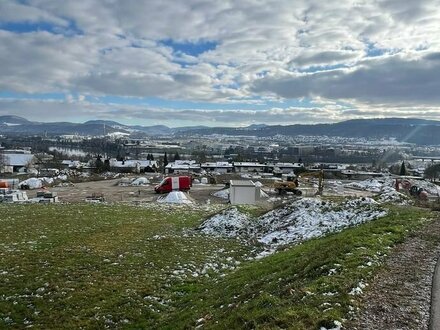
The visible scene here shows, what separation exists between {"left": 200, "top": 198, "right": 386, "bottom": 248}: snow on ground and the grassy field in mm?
1512

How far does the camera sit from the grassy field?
815 centimetres

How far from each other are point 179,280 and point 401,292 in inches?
278

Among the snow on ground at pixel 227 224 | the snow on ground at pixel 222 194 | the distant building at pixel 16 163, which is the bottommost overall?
the distant building at pixel 16 163

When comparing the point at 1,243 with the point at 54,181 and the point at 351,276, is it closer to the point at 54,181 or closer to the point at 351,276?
the point at 351,276

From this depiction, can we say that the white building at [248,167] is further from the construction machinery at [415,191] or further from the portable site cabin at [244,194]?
the portable site cabin at [244,194]

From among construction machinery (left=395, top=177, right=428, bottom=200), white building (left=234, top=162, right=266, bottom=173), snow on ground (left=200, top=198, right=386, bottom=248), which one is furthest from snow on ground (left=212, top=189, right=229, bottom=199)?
white building (left=234, top=162, right=266, bottom=173)

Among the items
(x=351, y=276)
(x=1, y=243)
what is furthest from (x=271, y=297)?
(x=1, y=243)

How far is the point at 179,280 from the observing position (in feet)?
42.1

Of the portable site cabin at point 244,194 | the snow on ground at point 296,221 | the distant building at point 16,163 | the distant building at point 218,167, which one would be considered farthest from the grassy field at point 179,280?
the distant building at point 16,163

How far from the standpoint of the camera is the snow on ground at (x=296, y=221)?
18.9m

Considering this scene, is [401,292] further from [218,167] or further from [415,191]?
[218,167]

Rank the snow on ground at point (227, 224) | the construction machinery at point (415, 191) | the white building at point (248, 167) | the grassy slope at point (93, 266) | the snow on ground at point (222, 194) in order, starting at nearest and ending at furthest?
the grassy slope at point (93, 266), the snow on ground at point (227, 224), the construction machinery at point (415, 191), the snow on ground at point (222, 194), the white building at point (248, 167)

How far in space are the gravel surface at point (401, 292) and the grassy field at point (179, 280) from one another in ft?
1.06

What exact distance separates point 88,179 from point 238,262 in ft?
232
